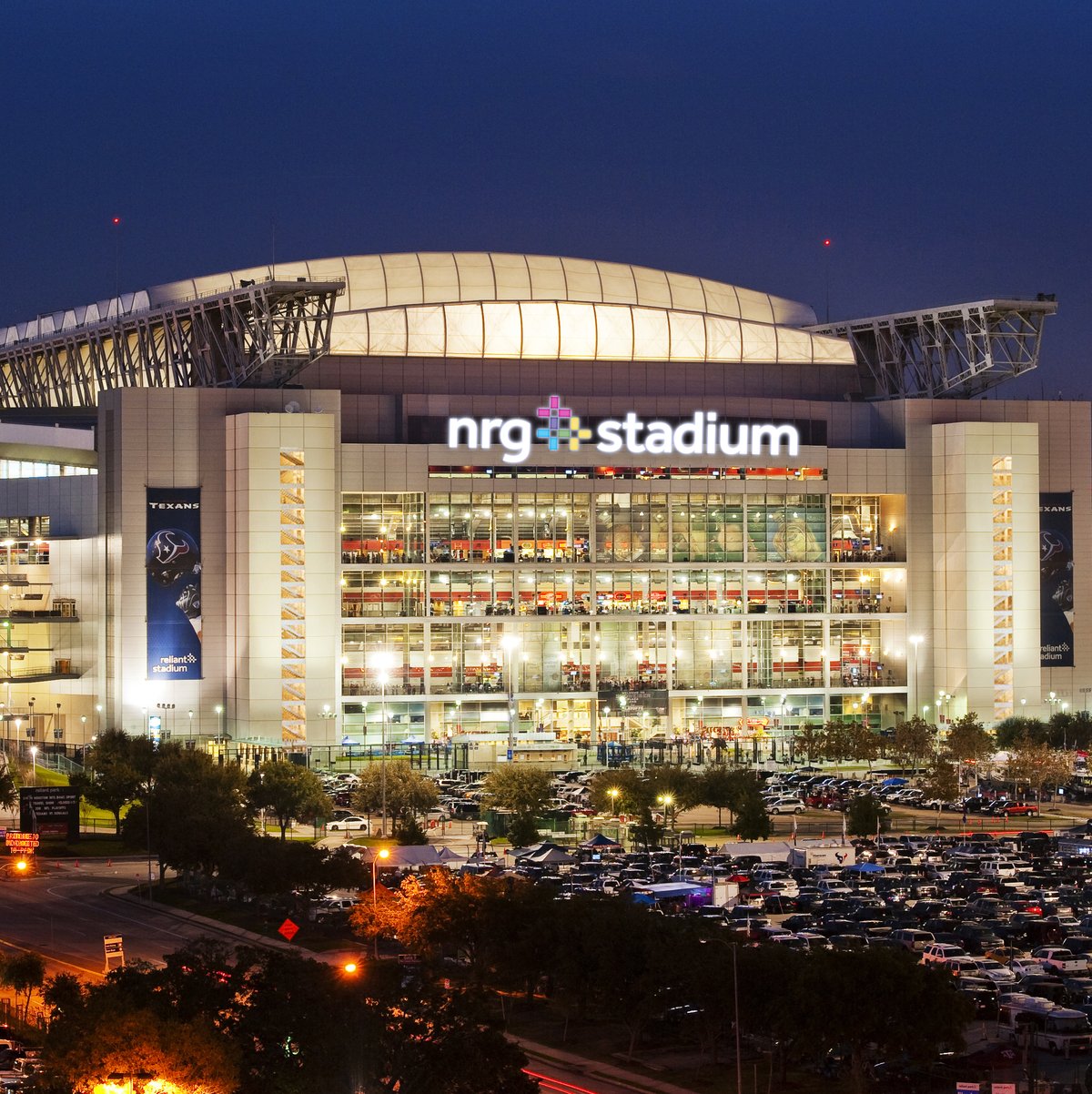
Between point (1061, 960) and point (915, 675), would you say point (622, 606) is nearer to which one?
point (915, 675)

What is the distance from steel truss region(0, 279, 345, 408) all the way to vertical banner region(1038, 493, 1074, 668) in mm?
62056

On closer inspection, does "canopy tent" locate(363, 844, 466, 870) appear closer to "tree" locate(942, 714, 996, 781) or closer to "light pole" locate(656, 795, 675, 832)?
"light pole" locate(656, 795, 675, 832)

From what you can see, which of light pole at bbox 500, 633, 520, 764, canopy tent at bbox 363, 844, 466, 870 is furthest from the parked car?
light pole at bbox 500, 633, 520, 764

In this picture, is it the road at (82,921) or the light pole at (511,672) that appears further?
the light pole at (511,672)

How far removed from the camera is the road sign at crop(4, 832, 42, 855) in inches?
4070

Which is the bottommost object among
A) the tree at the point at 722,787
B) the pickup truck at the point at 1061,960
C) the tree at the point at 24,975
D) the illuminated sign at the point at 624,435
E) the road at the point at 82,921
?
the pickup truck at the point at 1061,960

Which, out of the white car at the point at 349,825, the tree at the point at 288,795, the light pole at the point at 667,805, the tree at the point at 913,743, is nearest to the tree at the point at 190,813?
the tree at the point at 288,795

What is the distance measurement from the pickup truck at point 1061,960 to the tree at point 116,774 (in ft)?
187

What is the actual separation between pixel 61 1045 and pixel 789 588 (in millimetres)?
116828

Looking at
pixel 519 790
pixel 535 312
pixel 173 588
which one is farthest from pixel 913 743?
pixel 173 588

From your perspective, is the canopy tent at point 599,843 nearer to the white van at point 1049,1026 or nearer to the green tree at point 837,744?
the white van at point 1049,1026

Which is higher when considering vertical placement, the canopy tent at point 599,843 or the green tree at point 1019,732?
the green tree at point 1019,732

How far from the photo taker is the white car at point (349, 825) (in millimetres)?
118500

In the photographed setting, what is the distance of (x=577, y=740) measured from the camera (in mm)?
157375
